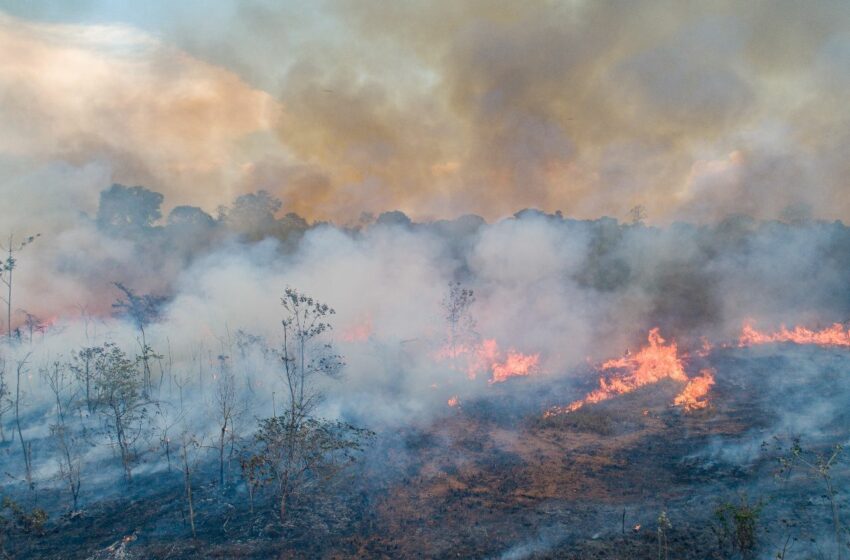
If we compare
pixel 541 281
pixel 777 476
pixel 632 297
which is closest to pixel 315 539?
pixel 777 476

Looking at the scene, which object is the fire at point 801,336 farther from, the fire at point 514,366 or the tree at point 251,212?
the tree at point 251,212

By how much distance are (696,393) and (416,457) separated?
17902 mm

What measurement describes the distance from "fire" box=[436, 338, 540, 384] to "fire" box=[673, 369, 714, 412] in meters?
10.1

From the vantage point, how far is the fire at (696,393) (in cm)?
2650

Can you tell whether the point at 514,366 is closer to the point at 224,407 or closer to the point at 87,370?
the point at 224,407

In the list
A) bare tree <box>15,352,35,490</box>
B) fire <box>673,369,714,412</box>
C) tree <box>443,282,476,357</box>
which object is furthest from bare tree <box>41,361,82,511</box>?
fire <box>673,369,714,412</box>

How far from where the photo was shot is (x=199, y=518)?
1734 cm

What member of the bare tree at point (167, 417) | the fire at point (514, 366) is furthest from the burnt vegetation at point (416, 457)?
the fire at point (514, 366)

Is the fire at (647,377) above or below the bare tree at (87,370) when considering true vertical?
below

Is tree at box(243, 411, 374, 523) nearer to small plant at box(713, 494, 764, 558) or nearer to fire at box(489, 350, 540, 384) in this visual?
small plant at box(713, 494, 764, 558)

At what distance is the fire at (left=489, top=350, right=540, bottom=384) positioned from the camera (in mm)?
34656

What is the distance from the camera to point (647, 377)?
103ft

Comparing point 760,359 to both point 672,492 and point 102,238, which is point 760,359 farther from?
point 102,238

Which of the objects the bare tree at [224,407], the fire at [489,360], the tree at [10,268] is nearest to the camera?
the bare tree at [224,407]
